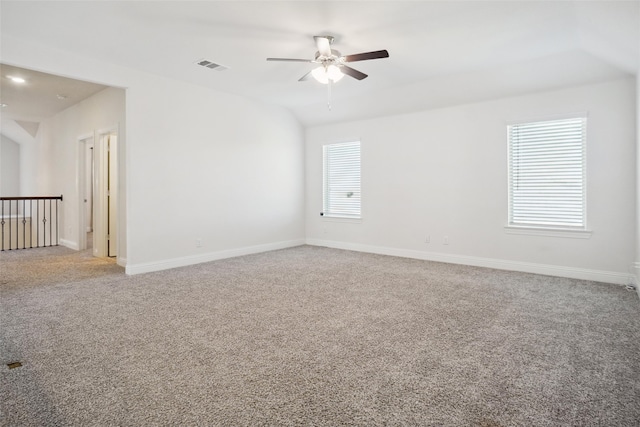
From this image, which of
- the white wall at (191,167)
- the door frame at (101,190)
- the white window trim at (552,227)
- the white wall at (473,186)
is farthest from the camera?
the door frame at (101,190)

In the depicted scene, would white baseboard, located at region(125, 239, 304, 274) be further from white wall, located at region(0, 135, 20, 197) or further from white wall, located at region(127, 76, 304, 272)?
white wall, located at region(0, 135, 20, 197)

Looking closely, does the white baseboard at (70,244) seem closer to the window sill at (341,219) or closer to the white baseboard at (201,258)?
the white baseboard at (201,258)

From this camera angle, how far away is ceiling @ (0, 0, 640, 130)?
127 inches

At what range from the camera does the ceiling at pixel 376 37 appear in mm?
3221

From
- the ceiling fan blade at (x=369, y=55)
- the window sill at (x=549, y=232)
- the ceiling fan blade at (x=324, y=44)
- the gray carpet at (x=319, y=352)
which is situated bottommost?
the gray carpet at (x=319, y=352)

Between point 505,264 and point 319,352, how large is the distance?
154 inches

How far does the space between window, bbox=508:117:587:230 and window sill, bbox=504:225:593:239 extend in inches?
1.9

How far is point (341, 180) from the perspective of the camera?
7.29 meters

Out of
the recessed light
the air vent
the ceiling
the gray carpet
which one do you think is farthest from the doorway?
the air vent

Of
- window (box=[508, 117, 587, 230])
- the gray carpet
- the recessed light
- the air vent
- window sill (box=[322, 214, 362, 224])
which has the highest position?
the recessed light

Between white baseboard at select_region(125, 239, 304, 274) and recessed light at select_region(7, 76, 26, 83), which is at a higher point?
recessed light at select_region(7, 76, 26, 83)

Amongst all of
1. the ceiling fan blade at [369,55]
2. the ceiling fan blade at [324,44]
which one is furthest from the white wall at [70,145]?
the ceiling fan blade at [369,55]

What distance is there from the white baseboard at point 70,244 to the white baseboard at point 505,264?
5.18 metres

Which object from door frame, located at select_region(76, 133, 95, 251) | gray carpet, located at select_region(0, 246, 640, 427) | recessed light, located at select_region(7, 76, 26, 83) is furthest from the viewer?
door frame, located at select_region(76, 133, 95, 251)
